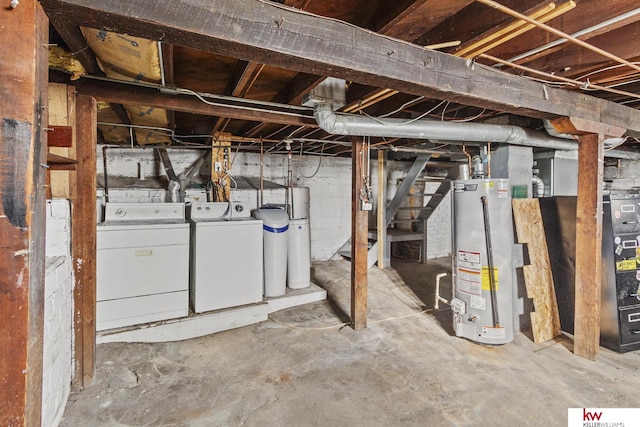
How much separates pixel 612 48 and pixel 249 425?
268 cm

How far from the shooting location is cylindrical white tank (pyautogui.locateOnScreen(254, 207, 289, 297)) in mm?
3357

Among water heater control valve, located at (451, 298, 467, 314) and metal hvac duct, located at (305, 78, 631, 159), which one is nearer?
metal hvac duct, located at (305, 78, 631, 159)

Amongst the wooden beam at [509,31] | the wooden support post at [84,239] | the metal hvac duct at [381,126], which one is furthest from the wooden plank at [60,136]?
the wooden beam at [509,31]

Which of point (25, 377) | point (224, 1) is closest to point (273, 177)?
point (224, 1)

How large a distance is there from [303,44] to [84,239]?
177 cm

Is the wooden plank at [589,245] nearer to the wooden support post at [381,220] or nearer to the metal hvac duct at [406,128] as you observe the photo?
the metal hvac duct at [406,128]

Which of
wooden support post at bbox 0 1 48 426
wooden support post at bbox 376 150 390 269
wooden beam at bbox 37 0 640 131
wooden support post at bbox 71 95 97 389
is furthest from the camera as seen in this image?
wooden support post at bbox 376 150 390 269

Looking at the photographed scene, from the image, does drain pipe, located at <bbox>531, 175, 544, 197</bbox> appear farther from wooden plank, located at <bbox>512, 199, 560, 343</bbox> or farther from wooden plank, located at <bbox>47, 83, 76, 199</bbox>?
wooden plank, located at <bbox>47, 83, 76, 199</bbox>

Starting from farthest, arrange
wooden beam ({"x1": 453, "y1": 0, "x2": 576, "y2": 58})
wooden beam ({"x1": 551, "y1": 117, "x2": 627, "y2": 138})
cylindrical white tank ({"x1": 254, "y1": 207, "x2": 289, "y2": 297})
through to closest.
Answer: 1. cylindrical white tank ({"x1": 254, "y1": 207, "x2": 289, "y2": 297})
2. wooden beam ({"x1": 551, "y1": 117, "x2": 627, "y2": 138})
3. wooden beam ({"x1": 453, "y1": 0, "x2": 576, "y2": 58})

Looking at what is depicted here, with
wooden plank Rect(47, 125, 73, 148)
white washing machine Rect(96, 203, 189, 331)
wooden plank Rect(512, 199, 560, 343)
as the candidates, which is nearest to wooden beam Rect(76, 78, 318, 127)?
wooden plank Rect(47, 125, 73, 148)

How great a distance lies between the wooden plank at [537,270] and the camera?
2684 mm

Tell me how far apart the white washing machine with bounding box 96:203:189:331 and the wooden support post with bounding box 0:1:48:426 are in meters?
1.85

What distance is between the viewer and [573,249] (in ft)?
8.75

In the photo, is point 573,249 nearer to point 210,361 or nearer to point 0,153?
point 210,361
